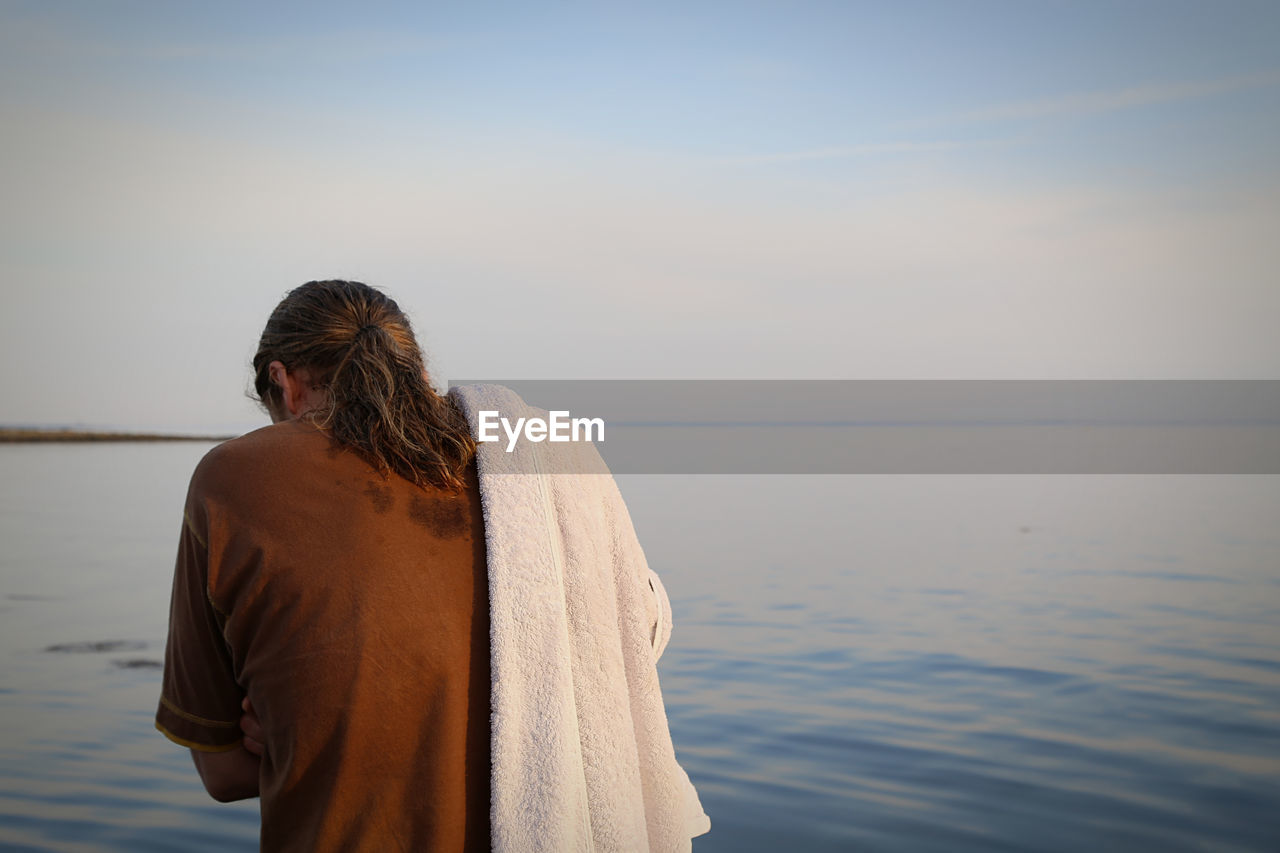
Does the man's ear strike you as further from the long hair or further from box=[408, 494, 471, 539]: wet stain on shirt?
box=[408, 494, 471, 539]: wet stain on shirt

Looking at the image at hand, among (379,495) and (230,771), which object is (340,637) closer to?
(379,495)

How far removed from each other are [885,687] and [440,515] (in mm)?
5210

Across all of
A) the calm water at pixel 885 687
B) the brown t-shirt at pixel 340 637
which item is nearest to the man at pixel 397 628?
the brown t-shirt at pixel 340 637

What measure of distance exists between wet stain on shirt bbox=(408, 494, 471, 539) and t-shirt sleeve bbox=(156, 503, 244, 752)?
0.31m

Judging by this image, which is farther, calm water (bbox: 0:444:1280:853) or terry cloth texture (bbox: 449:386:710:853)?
calm water (bbox: 0:444:1280:853)

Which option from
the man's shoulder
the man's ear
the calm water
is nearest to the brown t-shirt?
the man's shoulder

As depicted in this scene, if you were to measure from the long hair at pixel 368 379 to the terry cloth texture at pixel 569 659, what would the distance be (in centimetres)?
6

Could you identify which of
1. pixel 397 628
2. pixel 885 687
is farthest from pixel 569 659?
pixel 885 687

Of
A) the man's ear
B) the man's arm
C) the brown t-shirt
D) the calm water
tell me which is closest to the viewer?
the brown t-shirt

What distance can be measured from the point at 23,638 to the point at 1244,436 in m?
40.2

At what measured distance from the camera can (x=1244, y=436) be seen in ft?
123

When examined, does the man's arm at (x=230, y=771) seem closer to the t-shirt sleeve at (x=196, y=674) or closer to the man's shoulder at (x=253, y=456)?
the t-shirt sleeve at (x=196, y=674)

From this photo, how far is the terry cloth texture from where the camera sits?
147 centimetres

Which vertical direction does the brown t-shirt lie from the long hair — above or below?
below
